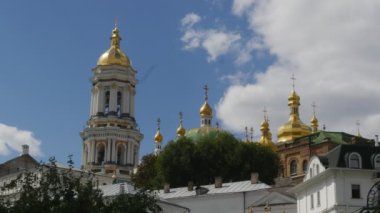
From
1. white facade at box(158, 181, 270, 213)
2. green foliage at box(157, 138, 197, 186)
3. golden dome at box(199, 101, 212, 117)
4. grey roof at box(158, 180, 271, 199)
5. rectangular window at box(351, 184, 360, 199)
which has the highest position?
golden dome at box(199, 101, 212, 117)

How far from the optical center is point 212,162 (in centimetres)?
8675

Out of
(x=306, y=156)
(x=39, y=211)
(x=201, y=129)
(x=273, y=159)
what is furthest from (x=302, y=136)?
(x=39, y=211)

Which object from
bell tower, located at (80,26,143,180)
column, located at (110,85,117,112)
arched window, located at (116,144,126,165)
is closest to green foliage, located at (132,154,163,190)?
bell tower, located at (80,26,143,180)

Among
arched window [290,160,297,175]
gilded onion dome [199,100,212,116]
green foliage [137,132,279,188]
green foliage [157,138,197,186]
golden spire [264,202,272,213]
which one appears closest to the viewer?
golden spire [264,202,272,213]

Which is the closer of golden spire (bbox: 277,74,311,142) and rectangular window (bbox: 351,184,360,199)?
rectangular window (bbox: 351,184,360,199)

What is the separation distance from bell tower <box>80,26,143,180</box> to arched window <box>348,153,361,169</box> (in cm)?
7049

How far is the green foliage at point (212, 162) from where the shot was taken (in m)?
85.8

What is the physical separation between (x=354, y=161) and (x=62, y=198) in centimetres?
2376

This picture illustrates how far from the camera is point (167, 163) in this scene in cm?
8738

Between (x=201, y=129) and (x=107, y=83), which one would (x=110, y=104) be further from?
(x=201, y=129)

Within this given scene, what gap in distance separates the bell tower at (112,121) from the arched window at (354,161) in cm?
7049

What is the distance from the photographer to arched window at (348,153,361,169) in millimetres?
58250

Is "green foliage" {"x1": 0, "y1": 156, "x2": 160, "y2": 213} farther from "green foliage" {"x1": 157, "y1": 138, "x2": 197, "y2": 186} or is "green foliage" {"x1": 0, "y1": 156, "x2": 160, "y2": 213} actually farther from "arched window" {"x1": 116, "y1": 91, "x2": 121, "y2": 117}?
"arched window" {"x1": 116, "y1": 91, "x2": 121, "y2": 117}

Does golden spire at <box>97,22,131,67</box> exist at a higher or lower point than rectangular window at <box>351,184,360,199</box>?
higher
